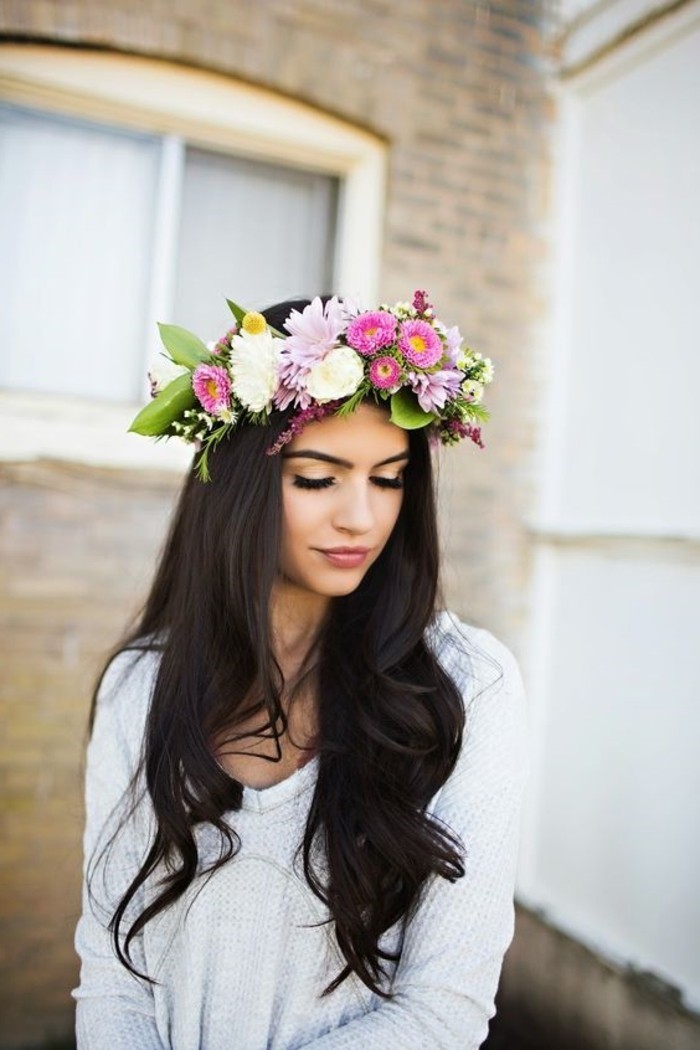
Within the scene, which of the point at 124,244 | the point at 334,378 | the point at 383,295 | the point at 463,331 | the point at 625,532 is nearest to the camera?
the point at 334,378

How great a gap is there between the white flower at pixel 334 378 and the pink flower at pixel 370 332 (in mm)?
58

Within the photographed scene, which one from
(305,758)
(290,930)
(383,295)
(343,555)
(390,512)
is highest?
(383,295)

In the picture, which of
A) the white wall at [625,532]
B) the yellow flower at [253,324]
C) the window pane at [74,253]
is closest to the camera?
the yellow flower at [253,324]

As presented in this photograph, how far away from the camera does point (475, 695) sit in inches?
78.3

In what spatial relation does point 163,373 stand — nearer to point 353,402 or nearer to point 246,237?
point 353,402

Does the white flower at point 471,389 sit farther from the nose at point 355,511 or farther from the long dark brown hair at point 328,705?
the nose at point 355,511

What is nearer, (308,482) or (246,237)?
(308,482)

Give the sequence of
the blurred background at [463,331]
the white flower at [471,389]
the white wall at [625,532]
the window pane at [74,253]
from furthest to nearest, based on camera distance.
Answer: the window pane at [74,253] < the blurred background at [463,331] < the white wall at [625,532] < the white flower at [471,389]

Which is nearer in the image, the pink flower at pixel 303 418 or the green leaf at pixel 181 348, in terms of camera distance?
the pink flower at pixel 303 418

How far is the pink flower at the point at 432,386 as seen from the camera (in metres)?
2.02

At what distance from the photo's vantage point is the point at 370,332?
1995mm

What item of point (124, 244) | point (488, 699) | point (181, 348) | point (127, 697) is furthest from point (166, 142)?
point (488, 699)

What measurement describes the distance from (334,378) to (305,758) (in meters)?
0.83

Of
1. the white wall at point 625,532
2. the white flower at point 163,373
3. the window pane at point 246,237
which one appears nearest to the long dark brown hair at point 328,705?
the white flower at point 163,373
